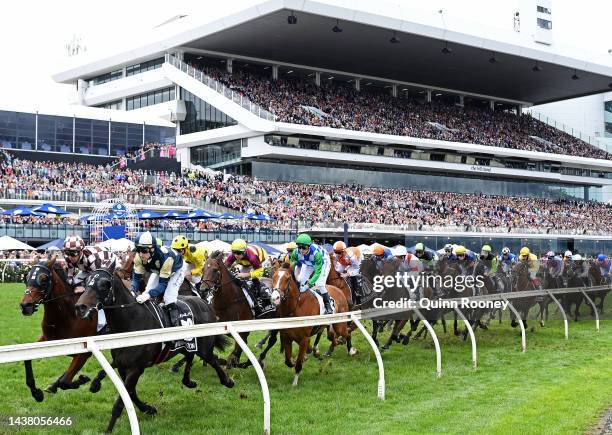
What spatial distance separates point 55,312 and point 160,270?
1.14m

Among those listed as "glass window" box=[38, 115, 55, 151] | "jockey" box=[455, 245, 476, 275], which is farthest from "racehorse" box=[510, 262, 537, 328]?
"glass window" box=[38, 115, 55, 151]

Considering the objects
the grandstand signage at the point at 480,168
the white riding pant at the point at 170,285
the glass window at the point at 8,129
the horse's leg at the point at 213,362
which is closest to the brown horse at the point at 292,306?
the horse's leg at the point at 213,362

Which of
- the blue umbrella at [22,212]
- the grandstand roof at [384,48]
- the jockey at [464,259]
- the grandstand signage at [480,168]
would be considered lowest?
the jockey at [464,259]

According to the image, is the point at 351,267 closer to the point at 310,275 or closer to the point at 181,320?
the point at 310,275

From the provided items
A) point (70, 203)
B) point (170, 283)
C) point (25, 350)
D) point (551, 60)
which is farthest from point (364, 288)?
point (551, 60)

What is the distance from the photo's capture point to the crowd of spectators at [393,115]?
44344mm

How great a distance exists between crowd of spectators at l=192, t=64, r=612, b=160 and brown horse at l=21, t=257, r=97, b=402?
34545mm

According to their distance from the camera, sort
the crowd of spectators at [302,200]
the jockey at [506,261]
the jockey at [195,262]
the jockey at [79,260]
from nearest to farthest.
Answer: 1. the jockey at [79,260]
2. the jockey at [195,262]
3. the jockey at [506,261]
4. the crowd of spectators at [302,200]

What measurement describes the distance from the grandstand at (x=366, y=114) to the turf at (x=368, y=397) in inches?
957

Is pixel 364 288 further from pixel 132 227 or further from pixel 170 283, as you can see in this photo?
pixel 132 227

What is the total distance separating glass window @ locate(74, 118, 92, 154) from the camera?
43531 mm

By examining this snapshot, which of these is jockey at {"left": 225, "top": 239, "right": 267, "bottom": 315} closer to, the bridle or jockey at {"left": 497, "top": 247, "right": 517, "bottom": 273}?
the bridle

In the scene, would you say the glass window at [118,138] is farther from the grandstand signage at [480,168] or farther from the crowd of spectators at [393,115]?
the grandstand signage at [480,168]

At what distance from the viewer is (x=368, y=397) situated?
8.39 metres
